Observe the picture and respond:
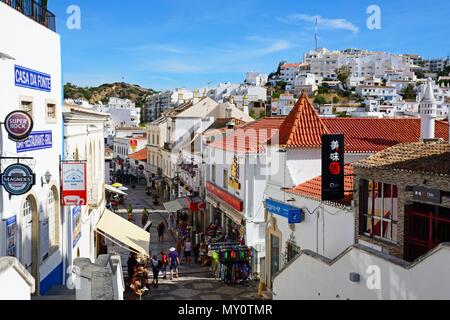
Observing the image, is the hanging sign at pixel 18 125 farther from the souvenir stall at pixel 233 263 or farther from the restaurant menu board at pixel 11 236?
the souvenir stall at pixel 233 263

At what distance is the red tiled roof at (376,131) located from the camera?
75.7ft

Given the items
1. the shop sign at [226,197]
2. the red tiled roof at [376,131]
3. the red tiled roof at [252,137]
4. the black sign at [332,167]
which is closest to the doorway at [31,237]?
the black sign at [332,167]

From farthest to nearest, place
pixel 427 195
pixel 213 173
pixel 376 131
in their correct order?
pixel 213 173
pixel 376 131
pixel 427 195

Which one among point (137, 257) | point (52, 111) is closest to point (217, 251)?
point (137, 257)

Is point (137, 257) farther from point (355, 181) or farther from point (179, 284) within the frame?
point (355, 181)

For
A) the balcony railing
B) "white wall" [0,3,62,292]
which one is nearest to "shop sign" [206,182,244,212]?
"white wall" [0,3,62,292]

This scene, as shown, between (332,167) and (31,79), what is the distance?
8.86 metres

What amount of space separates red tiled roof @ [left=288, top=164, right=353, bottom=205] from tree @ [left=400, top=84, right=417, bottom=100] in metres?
145

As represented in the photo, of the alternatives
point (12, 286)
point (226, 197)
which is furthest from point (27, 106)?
point (226, 197)

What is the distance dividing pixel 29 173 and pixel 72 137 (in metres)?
7.17

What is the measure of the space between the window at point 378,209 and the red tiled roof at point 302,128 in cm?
572

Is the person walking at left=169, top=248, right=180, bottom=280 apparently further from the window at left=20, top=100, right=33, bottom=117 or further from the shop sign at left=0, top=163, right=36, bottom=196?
the shop sign at left=0, top=163, right=36, bottom=196

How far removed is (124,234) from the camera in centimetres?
2200

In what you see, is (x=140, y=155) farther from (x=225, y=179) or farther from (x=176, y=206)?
(x=225, y=179)
